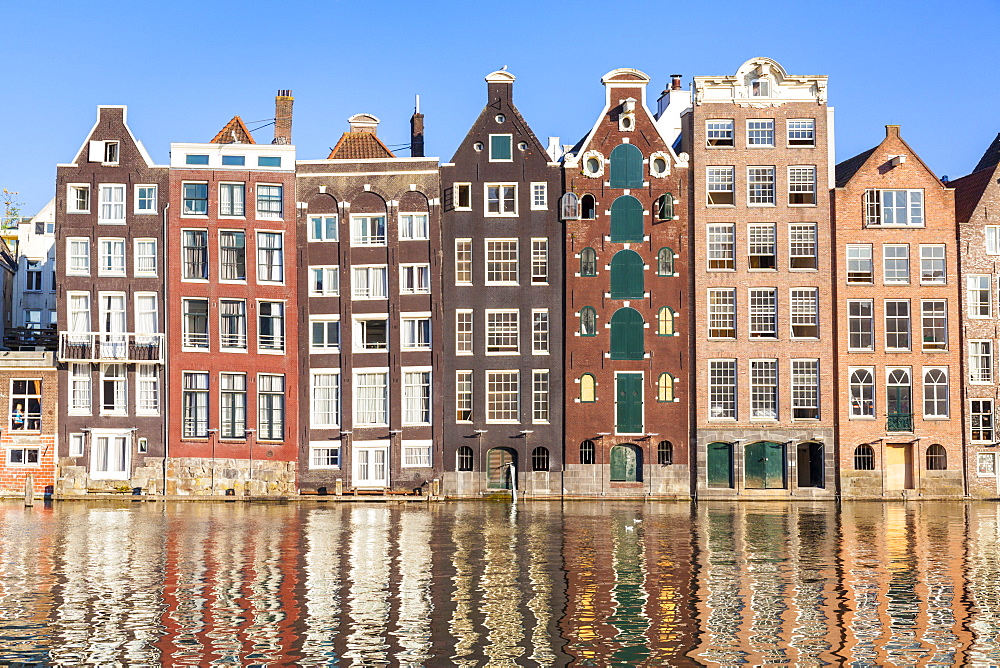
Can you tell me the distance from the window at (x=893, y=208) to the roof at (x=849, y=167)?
96.9 inches

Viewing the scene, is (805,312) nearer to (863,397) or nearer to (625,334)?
(863,397)

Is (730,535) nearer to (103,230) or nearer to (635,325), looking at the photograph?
(635,325)

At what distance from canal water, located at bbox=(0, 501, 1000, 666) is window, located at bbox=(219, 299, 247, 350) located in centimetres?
1623

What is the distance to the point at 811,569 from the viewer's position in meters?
43.8

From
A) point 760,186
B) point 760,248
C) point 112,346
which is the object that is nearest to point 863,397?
point 760,248

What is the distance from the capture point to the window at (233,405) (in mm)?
77312

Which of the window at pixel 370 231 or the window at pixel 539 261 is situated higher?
the window at pixel 370 231

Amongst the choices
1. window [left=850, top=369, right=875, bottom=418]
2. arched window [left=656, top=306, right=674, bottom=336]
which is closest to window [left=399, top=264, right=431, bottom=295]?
arched window [left=656, top=306, right=674, bottom=336]

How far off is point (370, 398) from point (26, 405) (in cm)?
1950

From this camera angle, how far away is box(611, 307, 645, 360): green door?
78688 mm

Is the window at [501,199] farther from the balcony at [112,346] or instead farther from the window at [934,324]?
the window at [934,324]

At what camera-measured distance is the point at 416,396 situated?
78812 mm

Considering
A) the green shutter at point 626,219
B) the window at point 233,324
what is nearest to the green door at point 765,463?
the green shutter at point 626,219

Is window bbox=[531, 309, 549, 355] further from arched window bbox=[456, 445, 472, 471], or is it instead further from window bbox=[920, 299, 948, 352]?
window bbox=[920, 299, 948, 352]
